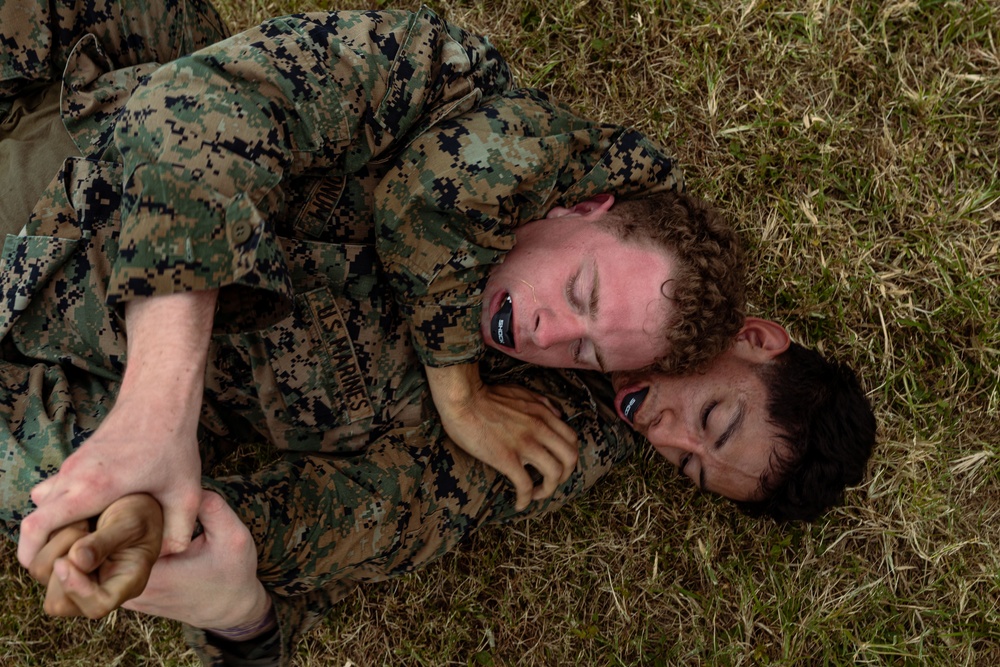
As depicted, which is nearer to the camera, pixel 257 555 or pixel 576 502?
pixel 257 555

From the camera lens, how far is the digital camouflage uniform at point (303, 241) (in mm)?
2553

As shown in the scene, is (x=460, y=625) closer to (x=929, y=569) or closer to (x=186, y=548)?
(x=186, y=548)

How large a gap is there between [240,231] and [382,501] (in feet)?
4.25

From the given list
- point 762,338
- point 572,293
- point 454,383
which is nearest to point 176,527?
point 454,383

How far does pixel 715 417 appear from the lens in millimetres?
3385

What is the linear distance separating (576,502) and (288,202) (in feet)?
6.56

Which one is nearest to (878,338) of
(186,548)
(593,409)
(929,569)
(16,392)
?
(929,569)

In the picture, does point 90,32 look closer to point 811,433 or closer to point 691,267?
point 691,267

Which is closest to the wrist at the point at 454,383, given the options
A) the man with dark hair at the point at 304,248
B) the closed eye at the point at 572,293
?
the man with dark hair at the point at 304,248

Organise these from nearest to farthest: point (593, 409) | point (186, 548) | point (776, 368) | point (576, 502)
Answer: point (186, 548)
point (776, 368)
point (593, 409)
point (576, 502)

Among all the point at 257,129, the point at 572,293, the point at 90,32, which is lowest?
the point at 572,293

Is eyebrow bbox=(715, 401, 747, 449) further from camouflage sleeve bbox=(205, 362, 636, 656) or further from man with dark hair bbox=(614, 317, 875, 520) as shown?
camouflage sleeve bbox=(205, 362, 636, 656)

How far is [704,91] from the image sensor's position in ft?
13.4

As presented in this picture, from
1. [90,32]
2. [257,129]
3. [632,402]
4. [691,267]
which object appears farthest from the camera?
[632,402]
